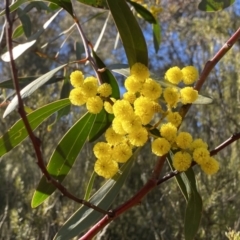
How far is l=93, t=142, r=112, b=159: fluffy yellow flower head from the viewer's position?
0.52 meters

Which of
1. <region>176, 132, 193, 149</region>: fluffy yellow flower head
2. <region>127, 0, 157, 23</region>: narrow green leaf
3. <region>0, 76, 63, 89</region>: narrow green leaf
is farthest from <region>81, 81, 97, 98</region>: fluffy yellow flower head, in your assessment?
<region>0, 76, 63, 89</region>: narrow green leaf

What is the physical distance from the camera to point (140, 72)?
531 millimetres

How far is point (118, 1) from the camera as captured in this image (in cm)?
56

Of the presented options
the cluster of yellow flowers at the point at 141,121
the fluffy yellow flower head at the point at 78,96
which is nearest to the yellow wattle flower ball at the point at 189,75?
the cluster of yellow flowers at the point at 141,121

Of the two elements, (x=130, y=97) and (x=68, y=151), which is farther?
(x=68, y=151)

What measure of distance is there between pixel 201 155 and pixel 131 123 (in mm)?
82

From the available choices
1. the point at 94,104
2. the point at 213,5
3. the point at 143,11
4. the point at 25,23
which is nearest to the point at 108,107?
the point at 94,104

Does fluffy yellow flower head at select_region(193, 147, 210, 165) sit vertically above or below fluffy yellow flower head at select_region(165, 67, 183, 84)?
below

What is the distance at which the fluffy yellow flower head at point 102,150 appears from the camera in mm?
521

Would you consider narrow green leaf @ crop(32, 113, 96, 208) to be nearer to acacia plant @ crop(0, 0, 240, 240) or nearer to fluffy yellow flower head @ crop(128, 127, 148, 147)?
acacia plant @ crop(0, 0, 240, 240)

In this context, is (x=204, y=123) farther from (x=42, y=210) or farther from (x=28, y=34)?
(x=28, y=34)

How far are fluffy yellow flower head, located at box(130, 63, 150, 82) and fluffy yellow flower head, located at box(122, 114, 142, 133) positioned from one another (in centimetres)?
5

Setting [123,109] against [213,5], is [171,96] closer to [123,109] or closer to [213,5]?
[123,109]

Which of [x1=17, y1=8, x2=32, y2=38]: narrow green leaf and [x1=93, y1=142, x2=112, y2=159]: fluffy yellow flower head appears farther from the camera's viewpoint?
[x1=17, y1=8, x2=32, y2=38]: narrow green leaf
